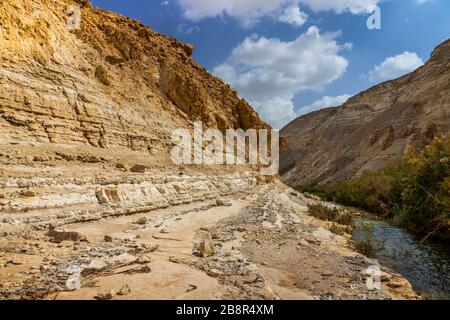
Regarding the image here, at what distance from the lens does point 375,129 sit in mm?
62781

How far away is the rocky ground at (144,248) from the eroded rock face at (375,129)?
2488 centimetres

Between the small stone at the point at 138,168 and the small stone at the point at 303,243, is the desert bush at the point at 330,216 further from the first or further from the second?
the small stone at the point at 138,168

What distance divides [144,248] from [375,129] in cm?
Result: 6392

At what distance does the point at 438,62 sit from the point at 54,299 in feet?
230

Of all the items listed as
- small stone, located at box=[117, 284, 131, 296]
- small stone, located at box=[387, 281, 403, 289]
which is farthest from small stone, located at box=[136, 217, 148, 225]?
small stone, located at box=[387, 281, 403, 289]

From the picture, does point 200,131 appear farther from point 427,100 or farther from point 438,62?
point 438,62

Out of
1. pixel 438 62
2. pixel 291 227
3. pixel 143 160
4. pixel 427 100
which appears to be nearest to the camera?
pixel 291 227

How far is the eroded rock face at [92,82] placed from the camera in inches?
456

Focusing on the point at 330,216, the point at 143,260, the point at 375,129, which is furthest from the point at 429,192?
the point at 375,129

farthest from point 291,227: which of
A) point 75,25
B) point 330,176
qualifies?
point 330,176

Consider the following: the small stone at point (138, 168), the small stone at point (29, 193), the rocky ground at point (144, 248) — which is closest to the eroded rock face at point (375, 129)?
the small stone at point (138, 168)

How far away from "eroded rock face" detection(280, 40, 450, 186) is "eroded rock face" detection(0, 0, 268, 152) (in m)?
21.2

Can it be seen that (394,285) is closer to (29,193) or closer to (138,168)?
(29,193)

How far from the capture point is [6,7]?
1224 centimetres
